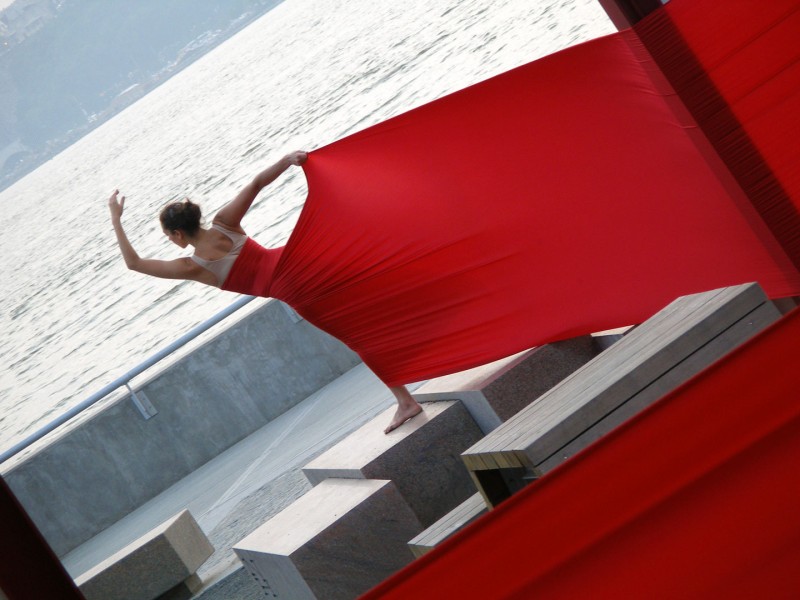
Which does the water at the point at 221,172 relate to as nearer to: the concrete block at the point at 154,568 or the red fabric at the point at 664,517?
the concrete block at the point at 154,568

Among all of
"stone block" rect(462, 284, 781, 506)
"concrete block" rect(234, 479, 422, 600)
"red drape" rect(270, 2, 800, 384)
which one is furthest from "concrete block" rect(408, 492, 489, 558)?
"red drape" rect(270, 2, 800, 384)

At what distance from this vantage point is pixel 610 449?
2791 mm

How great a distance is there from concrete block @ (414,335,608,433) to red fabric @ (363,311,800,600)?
2.49m

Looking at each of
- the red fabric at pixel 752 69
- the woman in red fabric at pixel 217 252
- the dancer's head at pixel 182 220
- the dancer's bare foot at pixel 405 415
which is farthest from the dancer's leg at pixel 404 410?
the red fabric at pixel 752 69

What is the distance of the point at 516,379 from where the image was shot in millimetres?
5434

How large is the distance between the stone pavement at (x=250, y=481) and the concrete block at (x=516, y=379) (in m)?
2.21

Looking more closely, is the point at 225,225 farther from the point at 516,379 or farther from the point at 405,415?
the point at 516,379

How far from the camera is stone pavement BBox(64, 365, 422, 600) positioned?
8078 millimetres

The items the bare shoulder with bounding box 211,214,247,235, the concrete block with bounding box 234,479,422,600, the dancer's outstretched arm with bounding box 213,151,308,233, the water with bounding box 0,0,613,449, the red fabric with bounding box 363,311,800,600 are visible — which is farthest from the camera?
the water with bounding box 0,0,613,449

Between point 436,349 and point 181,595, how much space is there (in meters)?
2.68

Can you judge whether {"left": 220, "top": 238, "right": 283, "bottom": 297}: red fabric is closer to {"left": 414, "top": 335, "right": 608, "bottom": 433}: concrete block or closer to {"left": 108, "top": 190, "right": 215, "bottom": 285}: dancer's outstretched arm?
{"left": 108, "top": 190, "right": 215, "bottom": 285}: dancer's outstretched arm

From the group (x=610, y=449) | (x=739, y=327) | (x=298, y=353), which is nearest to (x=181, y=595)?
(x=298, y=353)

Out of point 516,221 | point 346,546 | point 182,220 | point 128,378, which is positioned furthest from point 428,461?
point 128,378

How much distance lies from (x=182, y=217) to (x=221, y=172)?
51604 mm
